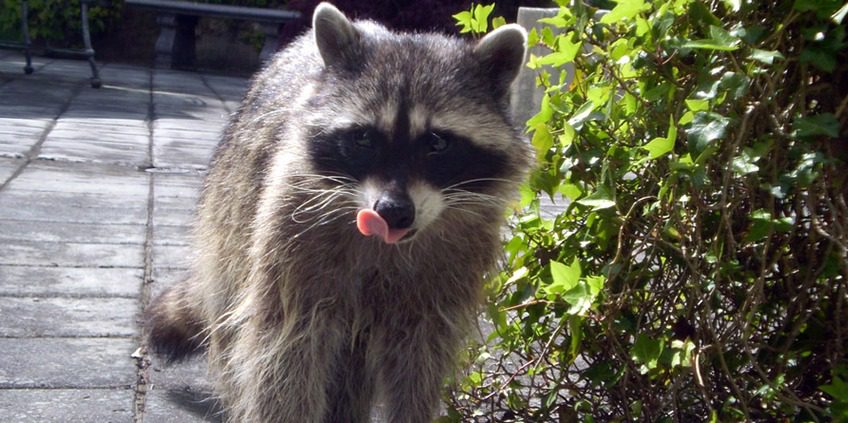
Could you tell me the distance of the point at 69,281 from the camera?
3.70 meters

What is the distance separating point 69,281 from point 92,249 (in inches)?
17.3

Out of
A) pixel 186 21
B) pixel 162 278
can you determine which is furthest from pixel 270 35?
pixel 162 278

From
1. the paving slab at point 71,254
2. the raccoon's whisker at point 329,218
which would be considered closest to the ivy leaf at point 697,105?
the raccoon's whisker at point 329,218

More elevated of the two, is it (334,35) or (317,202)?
(334,35)

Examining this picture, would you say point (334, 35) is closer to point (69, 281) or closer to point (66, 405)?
point (66, 405)

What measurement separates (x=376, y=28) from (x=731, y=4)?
126cm

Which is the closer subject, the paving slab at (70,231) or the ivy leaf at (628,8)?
the ivy leaf at (628,8)

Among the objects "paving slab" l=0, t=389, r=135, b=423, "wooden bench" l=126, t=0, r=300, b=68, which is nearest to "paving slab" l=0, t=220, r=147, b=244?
"paving slab" l=0, t=389, r=135, b=423

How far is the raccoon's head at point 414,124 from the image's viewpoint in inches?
95.0

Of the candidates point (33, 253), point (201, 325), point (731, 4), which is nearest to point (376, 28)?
point (201, 325)

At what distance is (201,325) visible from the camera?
3.22m

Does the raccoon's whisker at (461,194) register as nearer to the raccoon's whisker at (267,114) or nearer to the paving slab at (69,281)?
the raccoon's whisker at (267,114)

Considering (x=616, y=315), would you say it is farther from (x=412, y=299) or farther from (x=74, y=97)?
(x=74, y=97)

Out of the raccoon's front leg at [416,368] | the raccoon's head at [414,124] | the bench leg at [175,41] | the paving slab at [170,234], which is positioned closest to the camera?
the raccoon's head at [414,124]
